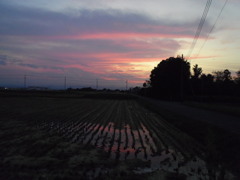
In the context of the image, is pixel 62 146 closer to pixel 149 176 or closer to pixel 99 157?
pixel 99 157

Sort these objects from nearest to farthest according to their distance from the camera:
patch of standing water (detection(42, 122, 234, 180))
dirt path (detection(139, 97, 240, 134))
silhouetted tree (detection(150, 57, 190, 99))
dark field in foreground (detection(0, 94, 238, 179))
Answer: dark field in foreground (detection(0, 94, 238, 179))
patch of standing water (detection(42, 122, 234, 180))
dirt path (detection(139, 97, 240, 134))
silhouetted tree (detection(150, 57, 190, 99))

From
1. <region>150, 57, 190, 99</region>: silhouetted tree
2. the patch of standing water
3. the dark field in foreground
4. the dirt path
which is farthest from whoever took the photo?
<region>150, 57, 190, 99</region>: silhouetted tree

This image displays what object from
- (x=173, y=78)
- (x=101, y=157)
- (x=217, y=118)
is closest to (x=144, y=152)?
(x=101, y=157)

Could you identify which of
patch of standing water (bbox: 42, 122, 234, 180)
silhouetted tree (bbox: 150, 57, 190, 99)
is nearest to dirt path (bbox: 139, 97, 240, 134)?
patch of standing water (bbox: 42, 122, 234, 180)

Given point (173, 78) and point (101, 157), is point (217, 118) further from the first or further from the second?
point (173, 78)

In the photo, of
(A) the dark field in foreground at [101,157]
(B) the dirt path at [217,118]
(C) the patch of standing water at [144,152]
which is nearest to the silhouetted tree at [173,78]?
(B) the dirt path at [217,118]

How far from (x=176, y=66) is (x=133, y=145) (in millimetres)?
46238

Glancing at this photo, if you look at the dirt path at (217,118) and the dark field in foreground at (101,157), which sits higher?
the dirt path at (217,118)

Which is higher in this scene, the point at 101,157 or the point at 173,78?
the point at 173,78

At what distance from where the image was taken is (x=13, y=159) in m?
7.16

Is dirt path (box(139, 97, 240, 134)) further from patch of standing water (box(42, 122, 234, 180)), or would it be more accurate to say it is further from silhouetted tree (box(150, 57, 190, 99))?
silhouetted tree (box(150, 57, 190, 99))

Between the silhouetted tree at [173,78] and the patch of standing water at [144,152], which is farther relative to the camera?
the silhouetted tree at [173,78]

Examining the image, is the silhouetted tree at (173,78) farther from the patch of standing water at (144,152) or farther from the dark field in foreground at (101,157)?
the dark field in foreground at (101,157)

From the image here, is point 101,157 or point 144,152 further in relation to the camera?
point 144,152
